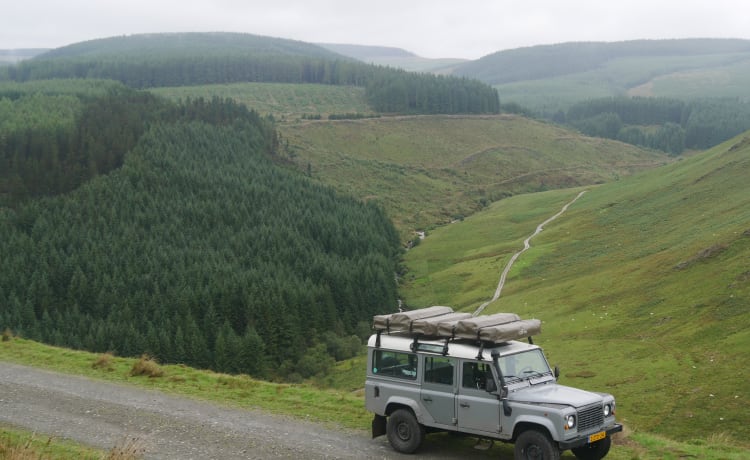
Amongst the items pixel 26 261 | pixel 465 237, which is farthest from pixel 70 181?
pixel 465 237

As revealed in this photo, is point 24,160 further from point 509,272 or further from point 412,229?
point 509,272

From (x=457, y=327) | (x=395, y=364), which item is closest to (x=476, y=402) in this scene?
(x=457, y=327)

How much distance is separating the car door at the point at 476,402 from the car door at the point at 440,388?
0.25m

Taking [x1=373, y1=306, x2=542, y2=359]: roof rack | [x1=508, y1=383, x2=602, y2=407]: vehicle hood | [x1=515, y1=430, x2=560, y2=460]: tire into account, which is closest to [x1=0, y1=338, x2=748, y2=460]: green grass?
[x1=515, y1=430, x2=560, y2=460]: tire

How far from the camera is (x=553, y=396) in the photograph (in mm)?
22297

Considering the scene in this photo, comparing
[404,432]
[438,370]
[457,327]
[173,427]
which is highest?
[457,327]

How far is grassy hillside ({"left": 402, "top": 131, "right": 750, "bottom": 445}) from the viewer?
1809 inches

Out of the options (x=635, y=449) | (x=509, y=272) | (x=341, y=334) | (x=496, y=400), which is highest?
→ (x=496, y=400)

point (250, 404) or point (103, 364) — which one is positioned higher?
point (250, 404)

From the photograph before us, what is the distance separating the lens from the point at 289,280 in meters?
113

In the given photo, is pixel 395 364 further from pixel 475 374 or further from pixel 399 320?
pixel 475 374

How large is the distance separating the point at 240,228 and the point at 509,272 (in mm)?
57961

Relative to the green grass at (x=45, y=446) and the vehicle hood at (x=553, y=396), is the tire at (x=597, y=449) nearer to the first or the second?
the vehicle hood at (x=553, y=396)

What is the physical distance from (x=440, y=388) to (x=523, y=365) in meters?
2.68
